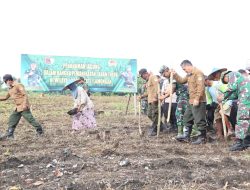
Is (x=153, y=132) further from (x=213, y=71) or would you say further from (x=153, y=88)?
(x=213, y=71)

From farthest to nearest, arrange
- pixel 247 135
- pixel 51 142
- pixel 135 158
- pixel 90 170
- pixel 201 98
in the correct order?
pixel 51 142 → pixel 201 98 → pixel 247 135 → pixel 135 158 → pixel 90 170

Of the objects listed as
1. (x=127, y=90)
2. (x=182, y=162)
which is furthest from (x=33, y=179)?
(x=127, y=90)

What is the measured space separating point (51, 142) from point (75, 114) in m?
1.85

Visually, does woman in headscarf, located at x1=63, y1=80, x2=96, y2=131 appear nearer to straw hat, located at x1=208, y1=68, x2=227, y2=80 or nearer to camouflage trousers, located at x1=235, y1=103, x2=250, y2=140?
straw hat, located at x1=208, y1=68, x2=227, y2=80

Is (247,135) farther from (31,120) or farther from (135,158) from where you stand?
(31,120)

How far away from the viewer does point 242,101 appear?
24.5 feet

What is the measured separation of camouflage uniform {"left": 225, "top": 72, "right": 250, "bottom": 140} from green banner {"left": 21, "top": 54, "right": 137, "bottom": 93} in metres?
12.0

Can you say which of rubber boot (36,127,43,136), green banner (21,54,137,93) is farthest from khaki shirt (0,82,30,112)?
green banner (21,54,137,93)

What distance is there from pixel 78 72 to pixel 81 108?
30.3ft

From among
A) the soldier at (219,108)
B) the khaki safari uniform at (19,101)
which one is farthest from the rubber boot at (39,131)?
the soldier at (219,108)

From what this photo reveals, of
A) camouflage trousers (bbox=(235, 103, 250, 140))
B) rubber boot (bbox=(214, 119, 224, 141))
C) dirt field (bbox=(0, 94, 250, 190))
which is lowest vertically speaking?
dirt field (bbox=(0, 94, 250, 190))

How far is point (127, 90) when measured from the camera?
64.5ft

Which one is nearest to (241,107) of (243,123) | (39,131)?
(243,123)

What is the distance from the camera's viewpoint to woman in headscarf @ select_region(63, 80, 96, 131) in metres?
10.4
